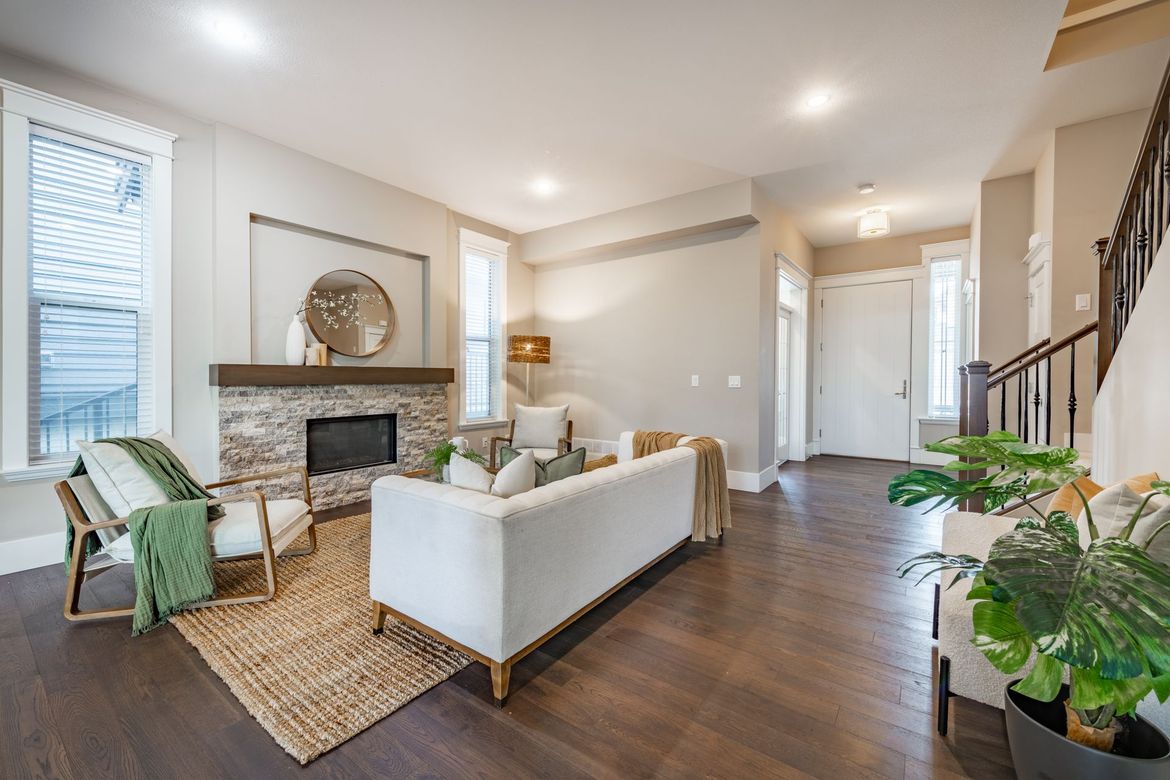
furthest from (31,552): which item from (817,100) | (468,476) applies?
(817,100)

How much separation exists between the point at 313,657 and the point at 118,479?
1356 millimetres

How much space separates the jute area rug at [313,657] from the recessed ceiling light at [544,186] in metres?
3.55

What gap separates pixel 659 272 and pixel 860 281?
314 centimetres

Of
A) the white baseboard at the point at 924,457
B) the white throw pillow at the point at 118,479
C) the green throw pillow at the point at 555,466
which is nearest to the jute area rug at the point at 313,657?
the white throw pillow at the point at 118,479

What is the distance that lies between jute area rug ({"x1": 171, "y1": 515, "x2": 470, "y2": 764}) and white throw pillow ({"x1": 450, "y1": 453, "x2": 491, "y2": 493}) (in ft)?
2.30

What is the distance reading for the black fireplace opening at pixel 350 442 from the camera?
3.97 meters

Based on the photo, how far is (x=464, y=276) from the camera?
5.16 meters

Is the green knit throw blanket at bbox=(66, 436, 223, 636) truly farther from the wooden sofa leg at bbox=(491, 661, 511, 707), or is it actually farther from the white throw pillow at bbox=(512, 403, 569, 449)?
the white throw pillow at bbox=(512, 403, 569, 449)

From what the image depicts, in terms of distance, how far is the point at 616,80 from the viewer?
9.36 feet

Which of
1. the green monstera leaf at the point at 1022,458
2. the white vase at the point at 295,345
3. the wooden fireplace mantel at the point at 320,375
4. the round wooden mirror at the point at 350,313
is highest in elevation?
the round wooden mirror at the point at 350,313

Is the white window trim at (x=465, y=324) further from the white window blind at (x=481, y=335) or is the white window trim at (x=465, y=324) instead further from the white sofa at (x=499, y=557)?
the white sofa at (x=499, y=557)

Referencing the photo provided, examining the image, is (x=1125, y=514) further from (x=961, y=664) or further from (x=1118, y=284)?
(x=1118, y=284)

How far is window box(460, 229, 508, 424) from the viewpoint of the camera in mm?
5211

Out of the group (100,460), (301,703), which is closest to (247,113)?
(100,460)
